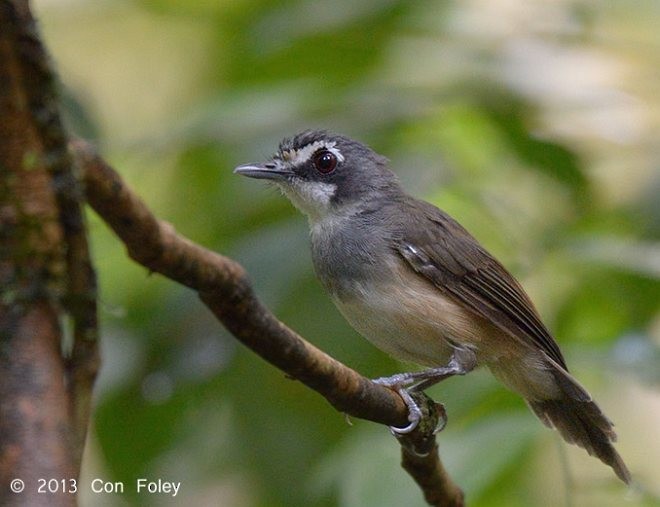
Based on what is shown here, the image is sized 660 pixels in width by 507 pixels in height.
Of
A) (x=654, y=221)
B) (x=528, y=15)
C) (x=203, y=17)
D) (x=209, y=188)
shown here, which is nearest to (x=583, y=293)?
(x=654, y=221)

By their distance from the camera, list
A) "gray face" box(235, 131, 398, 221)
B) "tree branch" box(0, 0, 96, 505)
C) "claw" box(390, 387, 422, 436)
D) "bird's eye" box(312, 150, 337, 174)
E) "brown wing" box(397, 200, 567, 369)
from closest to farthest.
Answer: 1. "tree branch" box(0, 0, 96, 505)
2. "claw" box(390, 387, 422, 436)
3. "brown wing" box(397, 200, 567, 369)
4. "gray face" box(235, 131, 398, 221)
5. "bird's eye" box(312, 150, 337, 174)

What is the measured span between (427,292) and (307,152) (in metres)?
0.93

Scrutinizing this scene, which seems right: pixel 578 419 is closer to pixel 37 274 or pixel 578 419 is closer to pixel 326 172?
pixel 326 172

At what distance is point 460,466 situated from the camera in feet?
11.6

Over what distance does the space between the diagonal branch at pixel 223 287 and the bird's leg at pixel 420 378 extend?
19 cm

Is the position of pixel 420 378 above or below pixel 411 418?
below

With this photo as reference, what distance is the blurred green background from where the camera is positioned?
410 centimetres

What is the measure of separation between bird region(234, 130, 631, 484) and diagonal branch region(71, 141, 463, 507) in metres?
1.17

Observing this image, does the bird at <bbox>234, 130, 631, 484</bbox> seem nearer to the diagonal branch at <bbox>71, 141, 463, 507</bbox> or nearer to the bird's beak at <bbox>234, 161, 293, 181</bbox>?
the bird's beak at <bbox>234, 161, 293, 181</bbox>

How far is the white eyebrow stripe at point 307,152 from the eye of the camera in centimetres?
473

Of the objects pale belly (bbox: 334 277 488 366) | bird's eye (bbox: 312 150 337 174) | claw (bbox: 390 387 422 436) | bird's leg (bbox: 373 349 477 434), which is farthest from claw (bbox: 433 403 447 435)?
bird's eye (bbox: 312 150 337 174)

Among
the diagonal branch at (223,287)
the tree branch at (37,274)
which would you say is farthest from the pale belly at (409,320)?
the tree branch at (37,274)

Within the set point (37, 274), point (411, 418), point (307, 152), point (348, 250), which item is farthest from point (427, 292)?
point (37, 274)

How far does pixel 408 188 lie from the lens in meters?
4.43
